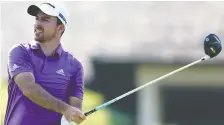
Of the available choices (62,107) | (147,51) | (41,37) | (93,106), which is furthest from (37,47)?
(147,51)

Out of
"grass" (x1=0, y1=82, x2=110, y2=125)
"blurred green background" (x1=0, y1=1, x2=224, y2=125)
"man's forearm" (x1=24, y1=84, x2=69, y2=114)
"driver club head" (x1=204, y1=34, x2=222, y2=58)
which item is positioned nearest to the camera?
"man's forearm" (x1=24, y1=84, x2=69, y2=114)

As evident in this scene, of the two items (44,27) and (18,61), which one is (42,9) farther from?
(18,61)

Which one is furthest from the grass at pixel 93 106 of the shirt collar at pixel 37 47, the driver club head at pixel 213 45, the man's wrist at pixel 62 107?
the man's wrist at pixel 62 107

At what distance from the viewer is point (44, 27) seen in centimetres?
405

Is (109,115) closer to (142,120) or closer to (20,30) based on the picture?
(142,120)

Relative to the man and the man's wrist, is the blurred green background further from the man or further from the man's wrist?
the man's wrist

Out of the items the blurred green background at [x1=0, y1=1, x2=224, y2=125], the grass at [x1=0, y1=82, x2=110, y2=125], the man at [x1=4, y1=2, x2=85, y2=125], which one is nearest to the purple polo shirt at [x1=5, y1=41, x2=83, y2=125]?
the man at [x1=4, y1=2, x2=85, y2=125]

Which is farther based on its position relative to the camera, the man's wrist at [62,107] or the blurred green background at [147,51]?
the blurred green background at [147,51]

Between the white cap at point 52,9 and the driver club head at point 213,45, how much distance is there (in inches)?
33.5

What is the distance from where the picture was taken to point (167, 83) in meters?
9.39

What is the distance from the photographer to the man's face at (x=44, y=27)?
4043mm

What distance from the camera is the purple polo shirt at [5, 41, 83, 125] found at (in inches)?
157

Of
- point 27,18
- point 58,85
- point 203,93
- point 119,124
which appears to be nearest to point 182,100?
point 203,93

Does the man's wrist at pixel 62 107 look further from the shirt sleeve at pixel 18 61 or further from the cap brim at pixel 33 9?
the cap brim at pixel 33 9
